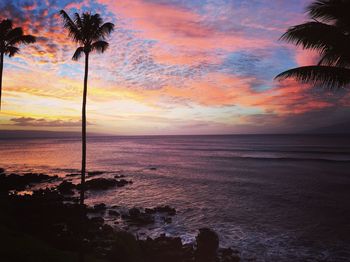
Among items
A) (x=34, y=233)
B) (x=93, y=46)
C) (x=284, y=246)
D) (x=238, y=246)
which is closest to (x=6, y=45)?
(x=93, y=46)

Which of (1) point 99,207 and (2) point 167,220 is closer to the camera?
(2) point 167,220

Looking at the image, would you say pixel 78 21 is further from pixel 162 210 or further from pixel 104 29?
pixel 162 210

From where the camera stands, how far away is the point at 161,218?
79.9 ft

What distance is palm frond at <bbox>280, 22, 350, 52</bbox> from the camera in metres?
7.75

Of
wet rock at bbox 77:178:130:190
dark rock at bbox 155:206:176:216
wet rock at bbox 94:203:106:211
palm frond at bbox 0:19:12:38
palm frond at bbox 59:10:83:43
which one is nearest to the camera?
palm frond at bbox 59:10:83:43

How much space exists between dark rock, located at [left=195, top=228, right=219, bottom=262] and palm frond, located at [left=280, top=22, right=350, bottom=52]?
1126 cm

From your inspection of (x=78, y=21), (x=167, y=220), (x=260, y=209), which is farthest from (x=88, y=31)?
(x=260, y=209)

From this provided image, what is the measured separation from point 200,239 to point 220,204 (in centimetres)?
1614

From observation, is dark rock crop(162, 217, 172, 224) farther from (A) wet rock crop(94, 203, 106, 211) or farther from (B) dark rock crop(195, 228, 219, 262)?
(B) dark rock crop(195, 228, 219, 262)

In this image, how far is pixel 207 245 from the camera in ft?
47.3

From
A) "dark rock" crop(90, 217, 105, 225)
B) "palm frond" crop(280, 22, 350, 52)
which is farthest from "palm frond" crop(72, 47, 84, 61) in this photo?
"dark rock" crop(90, 217, 105, 225)

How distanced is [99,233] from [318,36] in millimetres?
19706

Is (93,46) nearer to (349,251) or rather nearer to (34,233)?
(34,233)

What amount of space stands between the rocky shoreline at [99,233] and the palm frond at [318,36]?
1128cm
